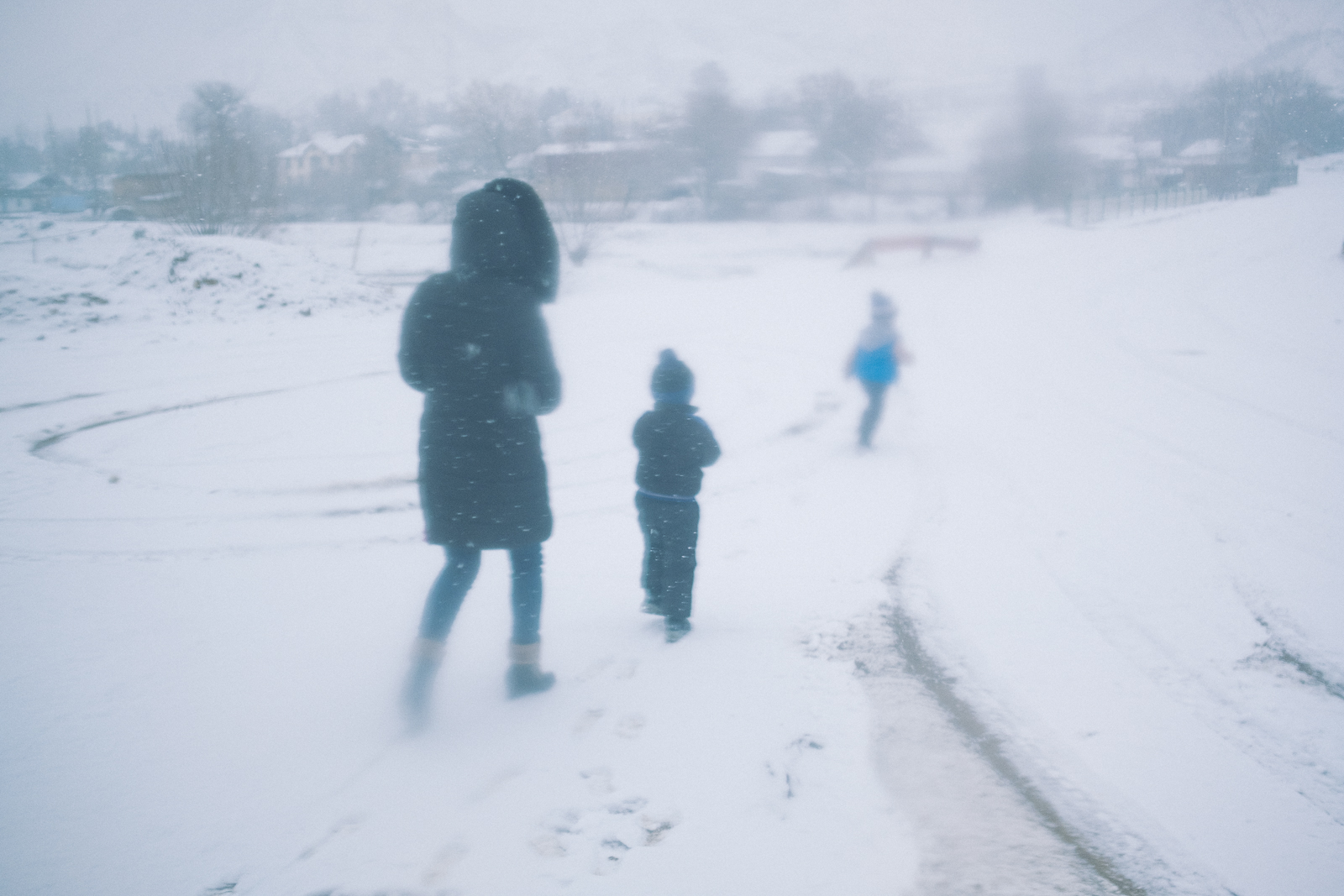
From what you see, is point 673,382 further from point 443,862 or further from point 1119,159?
point 1119,159

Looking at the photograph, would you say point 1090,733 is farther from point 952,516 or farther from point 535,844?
point 952,516

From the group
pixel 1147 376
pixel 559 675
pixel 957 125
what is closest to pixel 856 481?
pixel 559 675

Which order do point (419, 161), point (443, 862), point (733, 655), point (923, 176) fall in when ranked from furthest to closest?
point (419, 161) → point (923, 176) → point (733, 655) → point (443, 862)

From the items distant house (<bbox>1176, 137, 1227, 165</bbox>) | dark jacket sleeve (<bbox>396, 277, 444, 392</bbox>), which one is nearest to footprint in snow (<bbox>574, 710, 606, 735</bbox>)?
dark jacket sleeve (<bbox>396, 277, 444, 392</bbox>)

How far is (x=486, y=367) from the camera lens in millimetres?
2170

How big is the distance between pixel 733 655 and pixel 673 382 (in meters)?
1.05

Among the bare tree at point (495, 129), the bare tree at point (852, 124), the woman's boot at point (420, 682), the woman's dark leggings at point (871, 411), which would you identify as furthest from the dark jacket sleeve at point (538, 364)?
the bare tree at point (495, 129)

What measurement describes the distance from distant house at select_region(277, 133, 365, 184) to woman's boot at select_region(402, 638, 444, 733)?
21.2 meters

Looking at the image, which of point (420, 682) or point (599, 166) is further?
point (599, 166)

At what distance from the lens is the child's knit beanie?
2891 millimetres

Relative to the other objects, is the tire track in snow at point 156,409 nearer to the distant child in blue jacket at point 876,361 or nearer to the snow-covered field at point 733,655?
the snow-covered field at point 733,655

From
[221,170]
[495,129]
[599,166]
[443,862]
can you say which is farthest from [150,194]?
[443,862]

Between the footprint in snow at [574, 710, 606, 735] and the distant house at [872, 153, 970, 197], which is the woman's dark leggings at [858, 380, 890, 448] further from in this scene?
the distant house at [872, 153, 970, 197]

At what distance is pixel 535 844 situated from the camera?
74.1 inches
